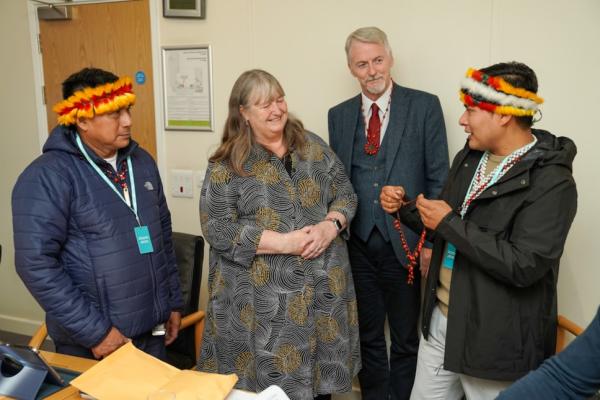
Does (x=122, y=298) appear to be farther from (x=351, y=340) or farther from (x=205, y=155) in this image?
(x=205, y=155)

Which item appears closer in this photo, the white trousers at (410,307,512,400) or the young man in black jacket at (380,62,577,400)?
the young man in black jacket at (380,62,577,400)

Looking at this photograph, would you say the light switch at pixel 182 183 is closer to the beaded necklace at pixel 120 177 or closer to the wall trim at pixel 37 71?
the wall trim at pixel 37 71

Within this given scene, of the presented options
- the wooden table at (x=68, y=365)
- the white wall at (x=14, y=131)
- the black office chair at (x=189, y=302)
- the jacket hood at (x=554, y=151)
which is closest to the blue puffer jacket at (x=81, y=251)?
the wooden table at (x=68, y=365)

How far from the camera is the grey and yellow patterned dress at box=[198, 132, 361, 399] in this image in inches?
76.6

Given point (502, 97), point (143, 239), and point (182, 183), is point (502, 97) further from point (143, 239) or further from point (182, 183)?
point (182, 183)

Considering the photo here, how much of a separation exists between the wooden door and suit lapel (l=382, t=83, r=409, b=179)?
1606mm

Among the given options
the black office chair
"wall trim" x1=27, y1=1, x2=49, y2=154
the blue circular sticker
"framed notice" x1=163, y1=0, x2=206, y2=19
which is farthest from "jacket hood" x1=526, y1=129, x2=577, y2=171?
"wall trim" x1=27, y1=1, x2=49, y2=154

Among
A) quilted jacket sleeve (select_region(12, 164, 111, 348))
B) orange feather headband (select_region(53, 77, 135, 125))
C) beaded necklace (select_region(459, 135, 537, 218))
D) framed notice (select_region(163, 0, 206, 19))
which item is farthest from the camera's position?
framed notice (select_region(163, 0, 206, 19))

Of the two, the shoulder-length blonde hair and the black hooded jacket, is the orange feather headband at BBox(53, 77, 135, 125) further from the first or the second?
the black hooded jacket

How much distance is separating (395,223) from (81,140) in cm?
134

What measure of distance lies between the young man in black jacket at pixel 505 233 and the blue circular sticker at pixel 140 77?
2134 millimetres

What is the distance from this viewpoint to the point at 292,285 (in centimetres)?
194

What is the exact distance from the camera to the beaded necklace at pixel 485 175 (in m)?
1.60

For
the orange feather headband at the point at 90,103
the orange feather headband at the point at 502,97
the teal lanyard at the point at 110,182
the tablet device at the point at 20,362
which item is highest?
the orange feather headband at the point at 502,97
